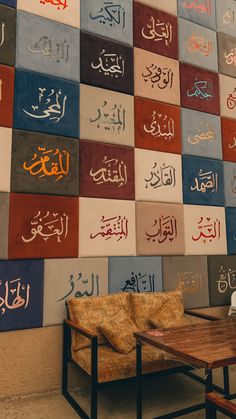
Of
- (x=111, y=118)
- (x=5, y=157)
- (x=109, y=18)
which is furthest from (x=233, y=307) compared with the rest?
(x=109, y=18)

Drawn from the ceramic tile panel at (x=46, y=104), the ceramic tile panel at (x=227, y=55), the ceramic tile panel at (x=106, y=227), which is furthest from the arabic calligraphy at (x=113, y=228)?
the ceramic tile panel at (x=227, y=55)

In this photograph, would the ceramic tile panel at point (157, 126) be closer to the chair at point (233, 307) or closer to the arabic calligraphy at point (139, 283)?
the arabic calligraphy at point (139, 283)

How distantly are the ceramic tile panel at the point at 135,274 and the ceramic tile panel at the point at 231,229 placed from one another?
101cm

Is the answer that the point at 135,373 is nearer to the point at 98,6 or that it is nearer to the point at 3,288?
the point at 3,288

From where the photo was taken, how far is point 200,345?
195 cm

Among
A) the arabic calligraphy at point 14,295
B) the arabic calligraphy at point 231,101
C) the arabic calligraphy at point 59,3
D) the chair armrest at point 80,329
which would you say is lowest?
the chair armrest at point 80,329

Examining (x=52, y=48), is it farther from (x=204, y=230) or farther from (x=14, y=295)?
(x=204, y=230)

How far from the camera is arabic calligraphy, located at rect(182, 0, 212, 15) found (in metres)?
3.96

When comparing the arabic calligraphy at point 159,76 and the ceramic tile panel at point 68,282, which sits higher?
the arabic calligraphy at point 159,76

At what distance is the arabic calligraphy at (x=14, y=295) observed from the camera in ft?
8.71

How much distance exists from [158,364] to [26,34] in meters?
2.97

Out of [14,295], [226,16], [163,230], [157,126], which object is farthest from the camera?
[226,16]

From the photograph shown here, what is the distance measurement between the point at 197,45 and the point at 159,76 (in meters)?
0.79

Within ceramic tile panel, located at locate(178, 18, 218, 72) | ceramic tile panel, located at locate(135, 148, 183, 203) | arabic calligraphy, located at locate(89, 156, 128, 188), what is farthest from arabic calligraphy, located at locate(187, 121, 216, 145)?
arabic calligraphy, located at locate(89, 156, 128, 188)
